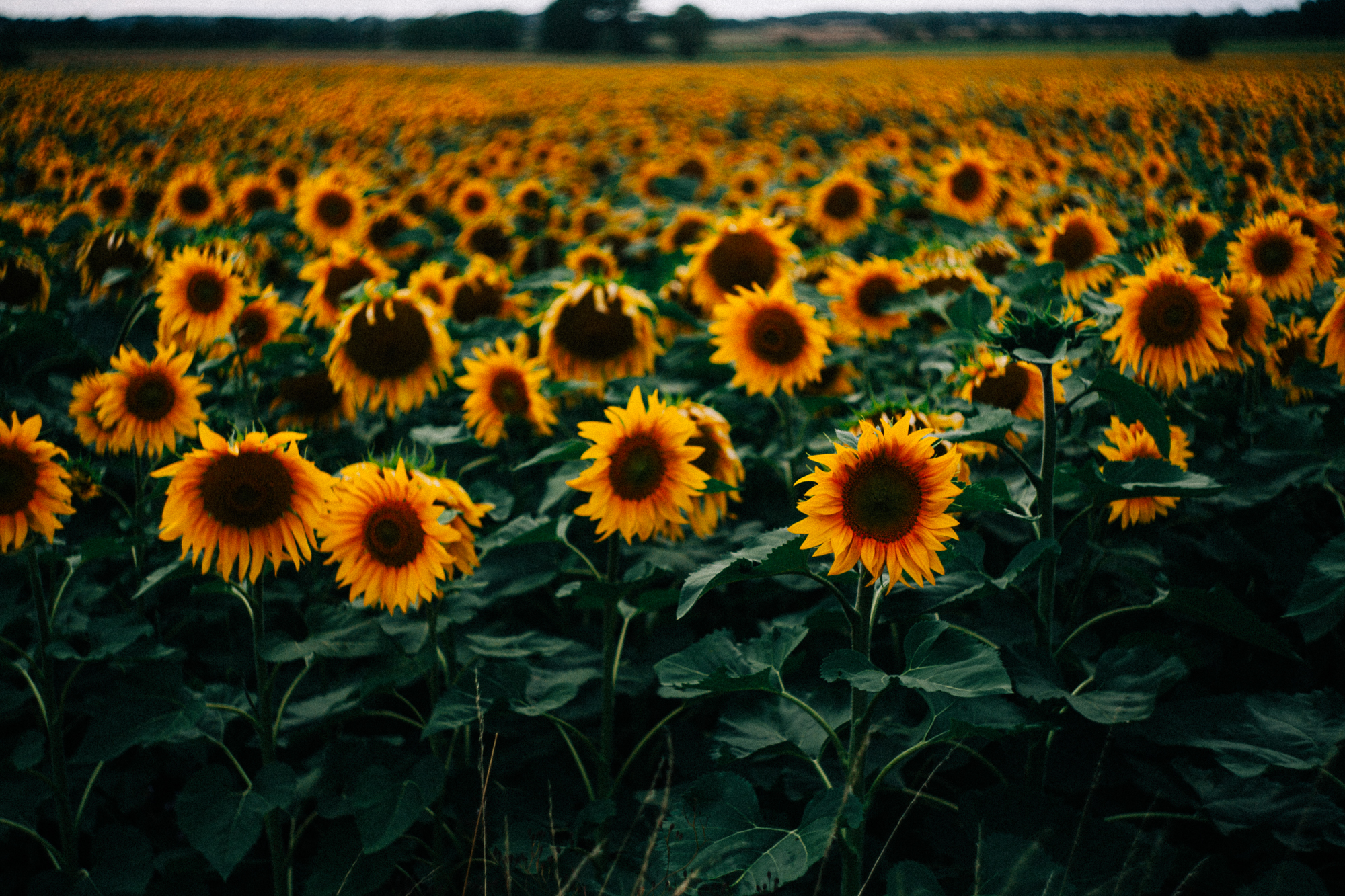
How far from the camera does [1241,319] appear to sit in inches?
Answer: 101

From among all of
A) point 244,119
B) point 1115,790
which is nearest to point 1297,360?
point 1115,790

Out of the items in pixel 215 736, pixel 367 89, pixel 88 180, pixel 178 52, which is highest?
pixel 178 52

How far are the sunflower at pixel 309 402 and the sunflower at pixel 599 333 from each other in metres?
0.96

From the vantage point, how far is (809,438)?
326 cm

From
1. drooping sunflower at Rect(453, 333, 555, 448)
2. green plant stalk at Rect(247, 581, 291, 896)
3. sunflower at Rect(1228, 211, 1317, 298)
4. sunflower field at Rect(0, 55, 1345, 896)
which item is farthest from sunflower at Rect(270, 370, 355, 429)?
sunflower at Rect(1228, 211, 1317, 298)

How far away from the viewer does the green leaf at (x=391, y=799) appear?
194cm

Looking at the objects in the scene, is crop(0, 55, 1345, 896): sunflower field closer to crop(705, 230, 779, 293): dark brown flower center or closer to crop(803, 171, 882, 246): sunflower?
crop(705, 230, 779, 293): dark brown flower center

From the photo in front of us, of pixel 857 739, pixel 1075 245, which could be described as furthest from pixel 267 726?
pixel 1075 245

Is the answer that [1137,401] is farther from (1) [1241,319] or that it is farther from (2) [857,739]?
(1) [1241,319]

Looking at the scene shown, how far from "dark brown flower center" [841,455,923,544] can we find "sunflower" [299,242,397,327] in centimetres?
269

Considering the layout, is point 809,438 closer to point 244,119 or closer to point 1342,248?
point 1342,248

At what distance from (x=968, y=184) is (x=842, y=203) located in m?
0.96

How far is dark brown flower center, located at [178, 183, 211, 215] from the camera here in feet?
16.8

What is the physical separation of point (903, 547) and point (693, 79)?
22815mm
